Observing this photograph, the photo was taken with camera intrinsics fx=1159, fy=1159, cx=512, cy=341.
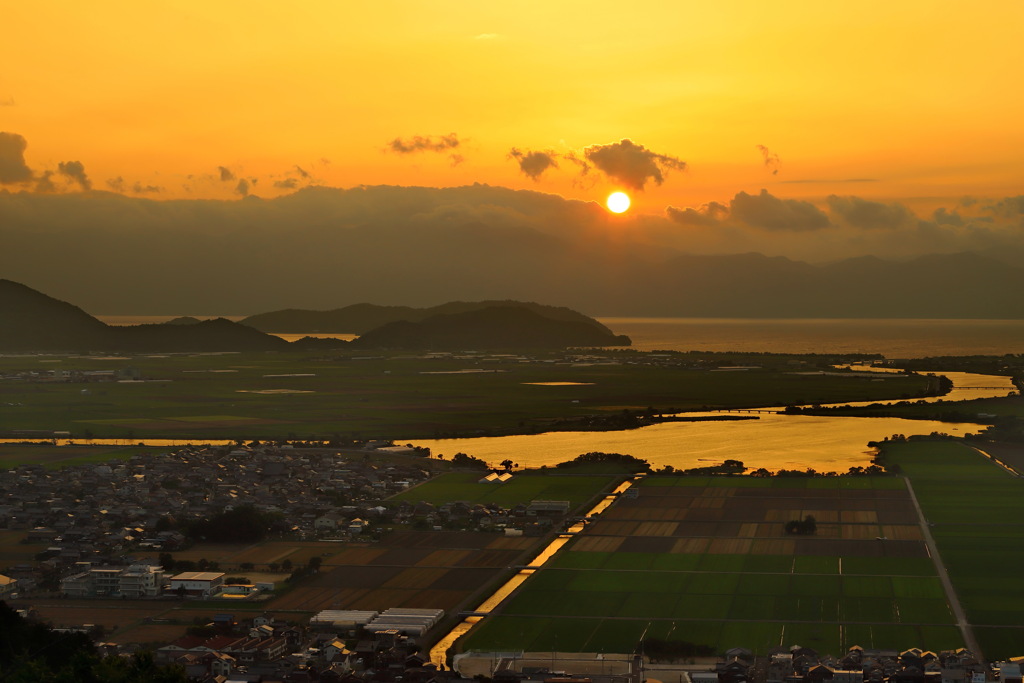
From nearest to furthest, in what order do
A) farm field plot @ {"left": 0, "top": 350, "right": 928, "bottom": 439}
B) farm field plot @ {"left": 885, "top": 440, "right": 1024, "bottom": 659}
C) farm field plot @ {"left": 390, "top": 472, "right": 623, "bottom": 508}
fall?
farm field plot @ {"left": 885, "top": 440, "right": 1024, "bottom": 659} → farm field plot @ {"left": 390, "top": 472, "right": 623, "bottom": 508} → farm field plot @ {"left": 0, "top": 350, "right": 928, "bottom": 439}

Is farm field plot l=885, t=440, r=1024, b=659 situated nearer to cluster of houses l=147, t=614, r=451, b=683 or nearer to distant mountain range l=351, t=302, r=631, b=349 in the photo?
cluster of houses l=147, t=614, r=451, b=683

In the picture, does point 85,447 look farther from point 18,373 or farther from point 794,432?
point 18,373

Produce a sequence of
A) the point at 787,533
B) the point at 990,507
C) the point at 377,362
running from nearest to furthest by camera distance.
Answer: the point at 787,533 < the point at 990,507 < the point at 377,362

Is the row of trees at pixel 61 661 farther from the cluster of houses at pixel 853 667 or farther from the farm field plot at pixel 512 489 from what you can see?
the farm field plot at pixel 512 489

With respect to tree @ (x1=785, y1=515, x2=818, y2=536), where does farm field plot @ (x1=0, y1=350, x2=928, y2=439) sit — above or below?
above

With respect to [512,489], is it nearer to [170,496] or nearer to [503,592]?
[170,496]

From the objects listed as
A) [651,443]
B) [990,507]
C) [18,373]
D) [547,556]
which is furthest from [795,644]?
[18,373]

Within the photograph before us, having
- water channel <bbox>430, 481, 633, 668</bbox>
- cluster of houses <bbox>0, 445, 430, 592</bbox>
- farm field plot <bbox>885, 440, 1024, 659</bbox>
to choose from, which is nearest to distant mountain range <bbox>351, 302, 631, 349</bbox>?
cluster of houses <bbox>0, 445, 430, 592</bbox>

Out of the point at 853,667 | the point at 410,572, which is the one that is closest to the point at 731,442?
the point at 410,572
